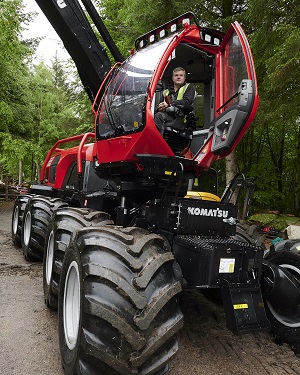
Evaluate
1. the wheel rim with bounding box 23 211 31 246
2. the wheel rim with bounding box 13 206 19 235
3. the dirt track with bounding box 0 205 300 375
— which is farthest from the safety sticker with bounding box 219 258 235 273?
the wheel rim with bounding box 13 206 19 235

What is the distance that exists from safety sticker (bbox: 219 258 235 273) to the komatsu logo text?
19.2 inches

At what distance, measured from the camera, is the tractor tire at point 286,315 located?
3.37 m

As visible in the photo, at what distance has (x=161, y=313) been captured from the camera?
2.40m

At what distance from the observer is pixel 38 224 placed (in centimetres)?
602

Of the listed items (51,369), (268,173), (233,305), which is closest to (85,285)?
(51,369)

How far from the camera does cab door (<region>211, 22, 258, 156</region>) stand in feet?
10.6

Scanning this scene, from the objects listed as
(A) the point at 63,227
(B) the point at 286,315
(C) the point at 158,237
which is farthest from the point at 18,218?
(B) the point at 286,315

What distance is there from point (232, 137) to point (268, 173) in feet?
35.0

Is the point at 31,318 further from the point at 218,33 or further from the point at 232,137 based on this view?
the point at 218,33

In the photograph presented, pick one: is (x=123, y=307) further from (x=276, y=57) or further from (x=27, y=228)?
(x=276, y=57)

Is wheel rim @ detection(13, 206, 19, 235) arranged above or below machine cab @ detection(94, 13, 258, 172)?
below

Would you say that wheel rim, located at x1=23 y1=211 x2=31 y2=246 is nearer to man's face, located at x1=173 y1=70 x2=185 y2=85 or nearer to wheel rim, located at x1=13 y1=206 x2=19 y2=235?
wheel rim, located at x1=13 y1=206 x2=19 y2=235

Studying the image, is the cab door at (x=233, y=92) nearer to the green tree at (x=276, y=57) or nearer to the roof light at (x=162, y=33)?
the roof light at (x=162, y=33)

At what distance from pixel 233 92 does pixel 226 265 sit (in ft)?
5.80
